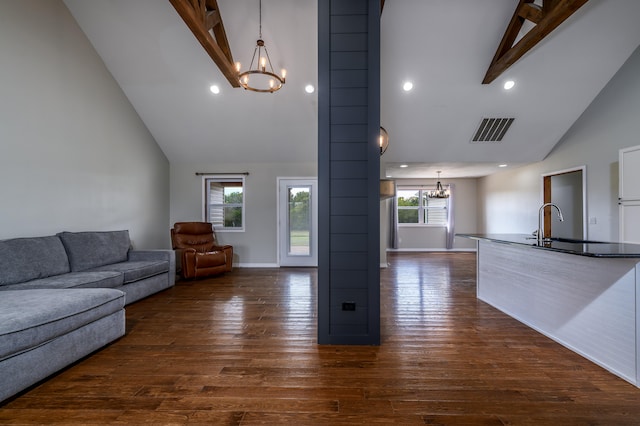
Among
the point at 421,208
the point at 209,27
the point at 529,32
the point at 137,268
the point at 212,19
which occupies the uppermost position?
the point at 212,19

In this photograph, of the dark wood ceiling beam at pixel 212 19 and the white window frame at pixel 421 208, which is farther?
the white window frame at pixel 421 208

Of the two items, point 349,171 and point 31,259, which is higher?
point 349,171

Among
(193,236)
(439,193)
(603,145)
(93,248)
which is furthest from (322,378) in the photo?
(439,193)

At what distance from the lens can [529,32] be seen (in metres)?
3.56

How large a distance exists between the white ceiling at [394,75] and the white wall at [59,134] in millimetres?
459

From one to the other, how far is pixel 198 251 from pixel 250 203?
1511mm

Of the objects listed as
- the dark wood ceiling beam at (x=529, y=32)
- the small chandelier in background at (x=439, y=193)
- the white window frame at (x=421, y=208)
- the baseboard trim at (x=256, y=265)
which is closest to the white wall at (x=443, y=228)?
the white window frame at (x=421, y=208)

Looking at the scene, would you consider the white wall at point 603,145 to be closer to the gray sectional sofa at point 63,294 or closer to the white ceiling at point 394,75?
the white ceiling at point 394,75

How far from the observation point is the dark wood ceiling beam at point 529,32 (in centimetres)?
314

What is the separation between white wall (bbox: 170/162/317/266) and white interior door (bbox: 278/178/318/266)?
0.15 meters

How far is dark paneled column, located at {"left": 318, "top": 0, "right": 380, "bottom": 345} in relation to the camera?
2291mm

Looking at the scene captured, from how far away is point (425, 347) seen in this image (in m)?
2.31

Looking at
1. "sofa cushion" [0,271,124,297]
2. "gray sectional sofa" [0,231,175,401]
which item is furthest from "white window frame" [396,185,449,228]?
"sofa cushion" [0,271,124,297]

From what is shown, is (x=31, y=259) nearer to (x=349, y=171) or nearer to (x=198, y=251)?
(x=198, y=251)
